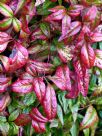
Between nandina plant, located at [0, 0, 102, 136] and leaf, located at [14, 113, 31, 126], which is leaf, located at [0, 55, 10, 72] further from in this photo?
leaf, located at [14, 113, 31, 126]

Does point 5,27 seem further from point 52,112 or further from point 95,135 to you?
point 95,135

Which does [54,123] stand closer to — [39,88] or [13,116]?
[13,116]

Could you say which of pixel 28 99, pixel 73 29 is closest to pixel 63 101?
pixel 28 99

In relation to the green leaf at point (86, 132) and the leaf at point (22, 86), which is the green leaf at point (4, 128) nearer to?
the leaf at point (22, 86)

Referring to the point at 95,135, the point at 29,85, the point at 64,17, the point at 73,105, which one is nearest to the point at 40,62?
the point at 29,85

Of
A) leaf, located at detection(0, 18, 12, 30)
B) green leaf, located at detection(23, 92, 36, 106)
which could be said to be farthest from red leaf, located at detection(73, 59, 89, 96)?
leaf, located at detection(0, 18, 12, 30)

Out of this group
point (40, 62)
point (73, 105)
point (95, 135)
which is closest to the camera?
point (40, 62)

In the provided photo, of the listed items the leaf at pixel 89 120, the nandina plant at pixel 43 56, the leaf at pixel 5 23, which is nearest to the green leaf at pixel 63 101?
the nandina plant at pixel 43 56

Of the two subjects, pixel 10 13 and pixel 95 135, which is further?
pixel 95 135
